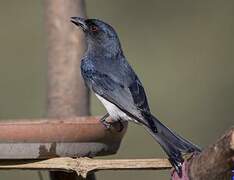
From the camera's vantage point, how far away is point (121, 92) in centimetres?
497

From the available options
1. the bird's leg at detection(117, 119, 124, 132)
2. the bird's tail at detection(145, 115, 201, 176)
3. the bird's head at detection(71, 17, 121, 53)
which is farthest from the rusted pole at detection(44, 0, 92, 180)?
the bird's tail at detection(145, 115, 201, 176)

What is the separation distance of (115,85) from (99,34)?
58cm

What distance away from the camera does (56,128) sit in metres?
4.01

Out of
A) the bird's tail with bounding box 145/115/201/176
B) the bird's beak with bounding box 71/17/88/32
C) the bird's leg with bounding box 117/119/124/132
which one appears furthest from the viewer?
the bird's beak with bounding box 71/17/88/32

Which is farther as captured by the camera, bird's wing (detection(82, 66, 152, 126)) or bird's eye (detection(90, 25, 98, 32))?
bird's eye (detection(90, 25, 98, 32))

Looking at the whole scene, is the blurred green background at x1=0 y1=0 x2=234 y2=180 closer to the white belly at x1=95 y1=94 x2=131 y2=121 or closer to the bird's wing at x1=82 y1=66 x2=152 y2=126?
the bird's wing at x1=82 y1=66 x2=152 y2=126

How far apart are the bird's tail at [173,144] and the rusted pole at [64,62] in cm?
93

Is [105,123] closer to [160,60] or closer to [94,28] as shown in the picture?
[94,28]

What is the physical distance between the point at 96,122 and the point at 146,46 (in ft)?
14.1

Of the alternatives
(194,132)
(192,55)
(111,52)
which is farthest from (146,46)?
(111,52)

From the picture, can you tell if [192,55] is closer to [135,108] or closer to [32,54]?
[32,54]

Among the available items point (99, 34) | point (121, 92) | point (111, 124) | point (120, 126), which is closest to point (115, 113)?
point (121, 92)

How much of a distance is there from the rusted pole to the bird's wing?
19 cm

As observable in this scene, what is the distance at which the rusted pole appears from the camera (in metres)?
5.38
